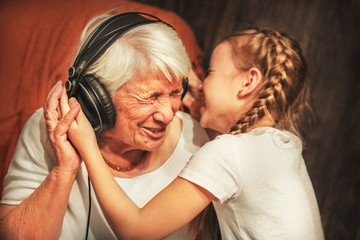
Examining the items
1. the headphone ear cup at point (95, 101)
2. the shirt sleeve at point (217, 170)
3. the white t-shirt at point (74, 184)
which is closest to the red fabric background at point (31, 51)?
the white t-shirt at point (74, 184)

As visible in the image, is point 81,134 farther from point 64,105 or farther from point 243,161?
point 243,161

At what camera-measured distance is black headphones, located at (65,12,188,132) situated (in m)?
0.82

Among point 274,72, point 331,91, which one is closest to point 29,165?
point 274,72

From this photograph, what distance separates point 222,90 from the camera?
1.00 metres

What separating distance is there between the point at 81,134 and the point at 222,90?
16.8 inches

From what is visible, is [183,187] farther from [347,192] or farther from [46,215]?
[347,192]

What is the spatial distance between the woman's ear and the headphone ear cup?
1.25ft

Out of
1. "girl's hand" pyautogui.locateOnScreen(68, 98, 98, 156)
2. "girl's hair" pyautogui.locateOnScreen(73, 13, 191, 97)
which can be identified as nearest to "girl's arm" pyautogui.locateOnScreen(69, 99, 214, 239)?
"girl's hand" pyautogui.locateOnScreen(68, 98, 98, 156)

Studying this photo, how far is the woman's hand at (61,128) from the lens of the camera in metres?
0.80

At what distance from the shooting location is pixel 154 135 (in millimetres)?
938

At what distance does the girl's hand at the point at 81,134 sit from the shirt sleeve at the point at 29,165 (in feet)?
0.55

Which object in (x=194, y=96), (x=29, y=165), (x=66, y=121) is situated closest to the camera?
(x=66, y=121)

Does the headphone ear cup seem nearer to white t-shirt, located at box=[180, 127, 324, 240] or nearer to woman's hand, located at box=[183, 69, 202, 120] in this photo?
white t-shirt, located at box=[180, 127, 324, 240]

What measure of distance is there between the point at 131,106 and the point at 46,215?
0.34m
